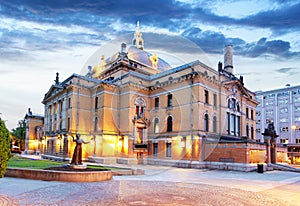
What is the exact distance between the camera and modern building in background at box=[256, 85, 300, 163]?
220 feet

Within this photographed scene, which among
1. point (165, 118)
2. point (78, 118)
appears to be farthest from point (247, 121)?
point (78, 118)

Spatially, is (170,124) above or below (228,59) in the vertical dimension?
below

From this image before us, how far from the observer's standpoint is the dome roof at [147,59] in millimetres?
49219

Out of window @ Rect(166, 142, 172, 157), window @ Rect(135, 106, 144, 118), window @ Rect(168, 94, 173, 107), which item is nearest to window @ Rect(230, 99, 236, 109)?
window @ Rect(168, 94, 173, 107)

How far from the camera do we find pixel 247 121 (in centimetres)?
4619

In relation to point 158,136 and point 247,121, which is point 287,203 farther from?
point 247,121

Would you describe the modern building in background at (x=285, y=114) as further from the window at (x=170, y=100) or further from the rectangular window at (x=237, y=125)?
the window at (x=170, y=100)

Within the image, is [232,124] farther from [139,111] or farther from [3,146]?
[3,146]

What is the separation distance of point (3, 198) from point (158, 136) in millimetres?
27483

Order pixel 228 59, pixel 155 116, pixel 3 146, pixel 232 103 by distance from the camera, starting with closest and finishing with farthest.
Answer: pixel 3 146
pixel 155 116
pixel 232 103
pixel 228 59

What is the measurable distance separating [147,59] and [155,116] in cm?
1508

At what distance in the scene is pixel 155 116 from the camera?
3956 centimetres

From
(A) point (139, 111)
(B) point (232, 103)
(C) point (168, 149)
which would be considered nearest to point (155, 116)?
(A) point (139, 111)

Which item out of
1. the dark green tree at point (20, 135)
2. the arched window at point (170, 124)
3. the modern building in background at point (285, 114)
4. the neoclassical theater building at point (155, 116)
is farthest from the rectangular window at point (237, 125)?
the dark green tree at point (20, 135)
